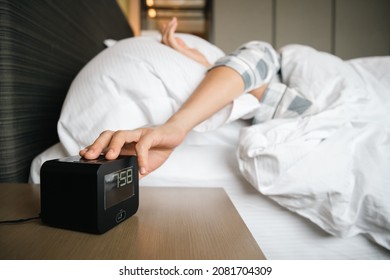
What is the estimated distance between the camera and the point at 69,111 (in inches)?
23.2

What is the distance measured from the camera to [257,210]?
0.56 meters

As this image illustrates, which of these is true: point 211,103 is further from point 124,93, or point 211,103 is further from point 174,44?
point 174,44

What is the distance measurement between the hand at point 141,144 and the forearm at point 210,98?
0.03m

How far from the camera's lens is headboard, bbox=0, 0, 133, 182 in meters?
0.49

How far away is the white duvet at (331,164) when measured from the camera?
491 millimetres

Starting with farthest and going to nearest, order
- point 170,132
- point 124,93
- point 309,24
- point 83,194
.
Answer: point 309,24
point 124,93
point 170,132
point 83,194

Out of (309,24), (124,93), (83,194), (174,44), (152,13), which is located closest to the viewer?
(83,194)

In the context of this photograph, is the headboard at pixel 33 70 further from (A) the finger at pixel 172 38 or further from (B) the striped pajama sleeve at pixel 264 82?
(B) the striped pajama sleeve at pixel 264 82

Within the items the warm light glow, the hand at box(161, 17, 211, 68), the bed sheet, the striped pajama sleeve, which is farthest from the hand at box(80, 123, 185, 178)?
the warm light glow

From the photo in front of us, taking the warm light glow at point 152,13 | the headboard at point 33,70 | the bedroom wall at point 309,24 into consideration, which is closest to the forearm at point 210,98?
the headboard at point 33,70

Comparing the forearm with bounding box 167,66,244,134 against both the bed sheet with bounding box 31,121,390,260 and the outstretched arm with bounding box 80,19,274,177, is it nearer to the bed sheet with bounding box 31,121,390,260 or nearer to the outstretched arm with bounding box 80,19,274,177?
the outstretched arm with bounding box 80,19,274,177

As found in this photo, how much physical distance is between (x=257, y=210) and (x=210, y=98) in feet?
0.85

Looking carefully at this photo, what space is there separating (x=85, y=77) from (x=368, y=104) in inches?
27.4

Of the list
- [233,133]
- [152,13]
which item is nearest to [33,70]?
[233,133]
